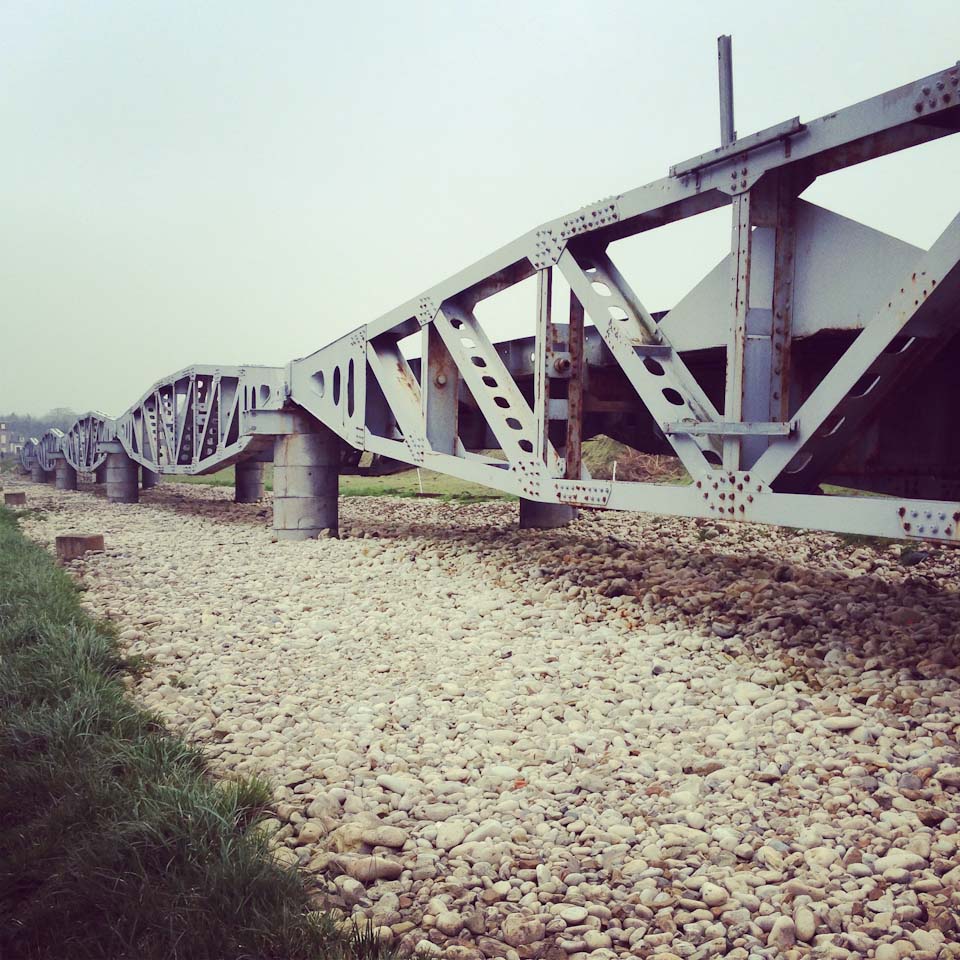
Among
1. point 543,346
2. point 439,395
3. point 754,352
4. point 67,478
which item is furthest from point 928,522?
point 67,478

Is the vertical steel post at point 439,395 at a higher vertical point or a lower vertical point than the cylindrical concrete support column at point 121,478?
higher

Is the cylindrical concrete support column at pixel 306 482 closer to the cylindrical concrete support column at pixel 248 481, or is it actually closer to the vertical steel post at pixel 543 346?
the vertical steel post at pixel 543 346

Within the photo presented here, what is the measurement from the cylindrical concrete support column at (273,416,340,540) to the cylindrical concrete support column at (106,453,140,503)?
14.6 m

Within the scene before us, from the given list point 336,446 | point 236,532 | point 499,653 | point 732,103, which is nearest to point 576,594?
point 499,653

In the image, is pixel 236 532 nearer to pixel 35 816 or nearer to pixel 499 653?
pixel 499 653

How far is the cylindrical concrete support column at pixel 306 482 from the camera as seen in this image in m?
12.7

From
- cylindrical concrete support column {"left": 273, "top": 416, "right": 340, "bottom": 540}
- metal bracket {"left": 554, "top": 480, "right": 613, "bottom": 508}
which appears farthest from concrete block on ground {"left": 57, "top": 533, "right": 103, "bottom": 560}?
metal bracket {"left": 554, "top": 480, "right": 613, "bottom": 508}

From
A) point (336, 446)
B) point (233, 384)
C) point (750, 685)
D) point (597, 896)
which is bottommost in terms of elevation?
point (597, 896)

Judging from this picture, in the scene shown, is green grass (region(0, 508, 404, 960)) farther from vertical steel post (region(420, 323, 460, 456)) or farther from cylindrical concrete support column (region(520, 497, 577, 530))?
cylindrical concrete support column (region(520, 497, 577, 530))

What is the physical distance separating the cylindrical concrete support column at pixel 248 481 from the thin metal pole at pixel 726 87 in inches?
737

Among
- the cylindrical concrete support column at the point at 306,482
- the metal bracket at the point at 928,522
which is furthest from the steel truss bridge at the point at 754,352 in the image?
the cylindrical concrete support column at the point at 306,482

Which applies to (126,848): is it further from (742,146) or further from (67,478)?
(67,478)

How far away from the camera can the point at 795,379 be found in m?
6.78

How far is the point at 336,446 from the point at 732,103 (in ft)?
29.4
